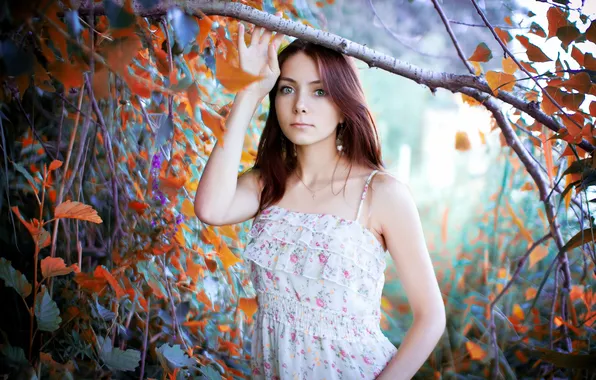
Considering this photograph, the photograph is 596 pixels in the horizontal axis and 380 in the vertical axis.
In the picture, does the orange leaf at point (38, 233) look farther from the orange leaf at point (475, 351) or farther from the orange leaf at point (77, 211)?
the orange leaf at point (475, 351)

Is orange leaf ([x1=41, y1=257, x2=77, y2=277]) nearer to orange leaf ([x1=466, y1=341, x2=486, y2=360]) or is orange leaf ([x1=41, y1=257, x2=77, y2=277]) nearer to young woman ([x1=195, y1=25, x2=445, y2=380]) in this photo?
young woman ([x1=195, y1=25, x2=445, y2=380])

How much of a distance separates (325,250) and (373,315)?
0.72ft

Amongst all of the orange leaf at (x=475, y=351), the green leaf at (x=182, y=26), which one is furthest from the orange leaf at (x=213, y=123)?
the orange leaf at (x=475, y=351)

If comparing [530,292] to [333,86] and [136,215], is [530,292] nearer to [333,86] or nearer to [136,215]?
[333,86]

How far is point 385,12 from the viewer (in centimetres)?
414

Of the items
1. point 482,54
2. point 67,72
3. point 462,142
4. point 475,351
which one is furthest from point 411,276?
point 475,351

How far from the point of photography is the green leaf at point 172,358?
1158 mm

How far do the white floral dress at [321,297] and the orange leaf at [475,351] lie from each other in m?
1.35

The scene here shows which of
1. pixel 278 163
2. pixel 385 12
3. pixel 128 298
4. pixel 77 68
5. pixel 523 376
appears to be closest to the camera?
pixel 77 68

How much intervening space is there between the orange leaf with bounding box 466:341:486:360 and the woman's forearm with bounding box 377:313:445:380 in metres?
1.41

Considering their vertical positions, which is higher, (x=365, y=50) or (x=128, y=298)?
(x=365, y=50)

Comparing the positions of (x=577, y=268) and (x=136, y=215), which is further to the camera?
(x=577, y=268)

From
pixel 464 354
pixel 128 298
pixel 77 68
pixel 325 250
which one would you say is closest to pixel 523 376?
pixel 464 354

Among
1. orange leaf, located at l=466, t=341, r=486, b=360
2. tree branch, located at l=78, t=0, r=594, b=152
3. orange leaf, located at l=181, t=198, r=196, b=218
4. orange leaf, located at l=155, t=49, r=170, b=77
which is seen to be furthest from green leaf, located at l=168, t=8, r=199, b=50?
orange leaf, located at l=466, t=341, r=486, b=360
